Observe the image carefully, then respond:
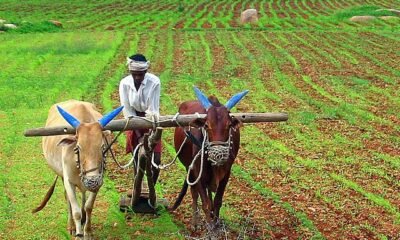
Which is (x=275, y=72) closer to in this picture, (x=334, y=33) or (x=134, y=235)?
(x=334, y=33)

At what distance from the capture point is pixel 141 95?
777 cm

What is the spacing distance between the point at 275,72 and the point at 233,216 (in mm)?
10972

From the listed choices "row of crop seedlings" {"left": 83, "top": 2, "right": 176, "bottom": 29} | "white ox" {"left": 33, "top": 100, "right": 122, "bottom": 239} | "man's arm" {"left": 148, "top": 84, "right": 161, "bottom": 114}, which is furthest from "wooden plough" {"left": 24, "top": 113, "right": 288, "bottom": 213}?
"row of crop seedlings" {"left": 83, "top": 2, "right": 176, "bottom": 29}

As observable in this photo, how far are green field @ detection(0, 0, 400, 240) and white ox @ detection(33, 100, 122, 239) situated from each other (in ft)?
2.15

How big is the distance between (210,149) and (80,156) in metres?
1.33

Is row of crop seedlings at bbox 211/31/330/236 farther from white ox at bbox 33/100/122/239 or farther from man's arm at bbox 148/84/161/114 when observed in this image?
white ox at bbox 33/100/122/239

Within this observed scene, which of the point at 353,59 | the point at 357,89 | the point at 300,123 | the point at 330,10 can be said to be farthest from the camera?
the point at 330,10

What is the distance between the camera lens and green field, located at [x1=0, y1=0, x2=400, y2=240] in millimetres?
8094

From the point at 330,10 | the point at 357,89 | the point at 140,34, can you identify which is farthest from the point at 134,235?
the point at 330,10

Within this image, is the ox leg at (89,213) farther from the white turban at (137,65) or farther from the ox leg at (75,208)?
the white turban at (137,65)

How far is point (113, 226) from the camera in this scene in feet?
26.1

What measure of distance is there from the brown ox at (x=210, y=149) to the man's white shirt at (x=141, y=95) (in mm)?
507

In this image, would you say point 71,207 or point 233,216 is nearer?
point 71,207

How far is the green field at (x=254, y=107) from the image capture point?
26.6ft
